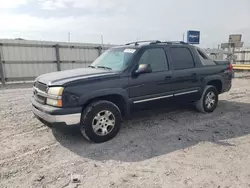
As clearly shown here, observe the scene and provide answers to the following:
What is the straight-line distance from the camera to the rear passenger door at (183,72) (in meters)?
5.02

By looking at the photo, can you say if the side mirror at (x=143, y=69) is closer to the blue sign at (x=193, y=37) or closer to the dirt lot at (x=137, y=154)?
the dirt lot at (x=137, y=154)

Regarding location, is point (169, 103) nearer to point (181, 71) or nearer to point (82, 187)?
point (181, 71)

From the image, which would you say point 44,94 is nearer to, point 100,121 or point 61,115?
point 61,115

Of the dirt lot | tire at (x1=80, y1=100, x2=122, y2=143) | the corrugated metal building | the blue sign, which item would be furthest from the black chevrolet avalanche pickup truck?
the corrugated metal building

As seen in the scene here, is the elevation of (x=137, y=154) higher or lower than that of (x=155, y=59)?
lower

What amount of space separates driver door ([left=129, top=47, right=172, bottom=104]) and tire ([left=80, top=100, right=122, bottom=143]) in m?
0.55

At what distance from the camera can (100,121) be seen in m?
3.95

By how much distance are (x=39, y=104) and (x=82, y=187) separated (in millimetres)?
1895

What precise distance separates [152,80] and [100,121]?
57.0 inches

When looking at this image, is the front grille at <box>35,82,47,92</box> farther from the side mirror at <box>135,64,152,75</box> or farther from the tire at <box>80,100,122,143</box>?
the side mirror at <box>135,64,152,75</box>

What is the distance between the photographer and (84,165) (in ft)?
10.7

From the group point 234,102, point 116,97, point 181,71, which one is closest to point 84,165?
point 116,97

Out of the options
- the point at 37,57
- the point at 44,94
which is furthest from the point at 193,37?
the point at 44,94

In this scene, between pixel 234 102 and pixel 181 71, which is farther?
pixel 234 102
